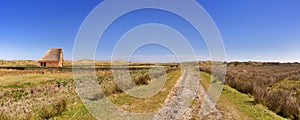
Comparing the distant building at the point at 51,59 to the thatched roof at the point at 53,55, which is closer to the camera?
the distant building at the point at 51,59

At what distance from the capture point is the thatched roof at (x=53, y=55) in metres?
72.8

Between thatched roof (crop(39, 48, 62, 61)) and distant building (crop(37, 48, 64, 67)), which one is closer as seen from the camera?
distant building (crop(37, 48, 64, 67))

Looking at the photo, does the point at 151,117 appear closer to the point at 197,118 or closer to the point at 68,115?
the point at 197,118

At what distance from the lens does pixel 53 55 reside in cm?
7400

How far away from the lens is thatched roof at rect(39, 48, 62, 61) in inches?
2867

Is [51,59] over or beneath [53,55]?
beneath

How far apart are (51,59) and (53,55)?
1809mm

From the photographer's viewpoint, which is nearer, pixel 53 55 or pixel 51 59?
pixel 51 59

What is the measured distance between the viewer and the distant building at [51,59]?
236 feet

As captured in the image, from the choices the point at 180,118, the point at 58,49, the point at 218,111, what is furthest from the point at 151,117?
the point at 58,49

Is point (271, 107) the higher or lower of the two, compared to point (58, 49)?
lower

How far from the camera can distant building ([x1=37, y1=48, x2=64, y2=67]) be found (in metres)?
71.9

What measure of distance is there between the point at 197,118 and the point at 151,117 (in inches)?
67.6

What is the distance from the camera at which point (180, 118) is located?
870cm
